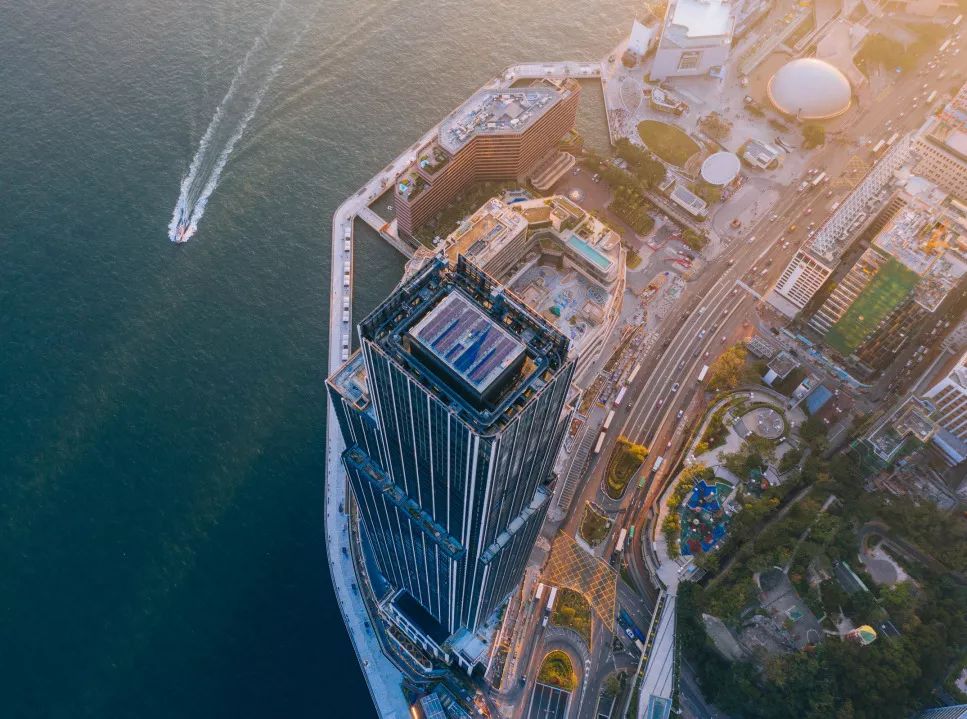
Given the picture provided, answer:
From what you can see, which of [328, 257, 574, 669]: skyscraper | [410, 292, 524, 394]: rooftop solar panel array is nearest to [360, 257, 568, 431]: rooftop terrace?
[410, 292, 524, 394]: rooftop solar panel array

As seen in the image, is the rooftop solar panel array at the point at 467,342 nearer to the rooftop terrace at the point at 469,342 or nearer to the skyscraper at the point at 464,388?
the rooftop terrace at the point at 469,342

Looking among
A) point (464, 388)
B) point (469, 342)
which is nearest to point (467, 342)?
point (469, 342)

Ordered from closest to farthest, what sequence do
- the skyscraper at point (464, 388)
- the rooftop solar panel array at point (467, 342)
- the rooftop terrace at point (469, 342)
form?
the rooftop solar panel array at point (467, 342)
the rooftop terrace at point (469, 342)
the skyscraper at point (464, 388)

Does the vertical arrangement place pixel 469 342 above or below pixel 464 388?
above

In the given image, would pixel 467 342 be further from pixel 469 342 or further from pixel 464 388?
pixel 464 388

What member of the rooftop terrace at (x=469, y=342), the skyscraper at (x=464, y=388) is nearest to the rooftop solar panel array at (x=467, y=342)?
the rooftop terrace at (x=469, y=342)

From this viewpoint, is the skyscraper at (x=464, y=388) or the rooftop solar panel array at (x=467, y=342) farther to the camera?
the skyscraper at (x=464, y=388)

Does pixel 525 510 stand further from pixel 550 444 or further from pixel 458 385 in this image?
pixel 458 385

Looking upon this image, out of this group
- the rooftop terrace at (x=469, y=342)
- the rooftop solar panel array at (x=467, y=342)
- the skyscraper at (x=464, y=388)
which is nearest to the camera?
the rooftop solar panel array at (x=467, y=342)

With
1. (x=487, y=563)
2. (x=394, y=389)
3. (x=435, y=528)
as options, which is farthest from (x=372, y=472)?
(x=394, y=389)
